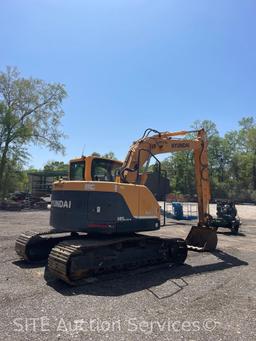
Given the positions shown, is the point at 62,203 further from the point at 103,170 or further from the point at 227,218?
the point at 227,218

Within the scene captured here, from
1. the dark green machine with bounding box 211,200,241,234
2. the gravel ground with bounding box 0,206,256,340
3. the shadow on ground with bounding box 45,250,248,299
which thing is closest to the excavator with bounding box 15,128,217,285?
the shadow on ground with bounding box 45,250,248,299

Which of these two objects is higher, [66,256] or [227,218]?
[227,218]

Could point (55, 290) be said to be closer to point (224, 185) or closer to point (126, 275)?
point (126, 275)

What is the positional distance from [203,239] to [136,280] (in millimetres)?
4516

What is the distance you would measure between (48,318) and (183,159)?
3213 inches

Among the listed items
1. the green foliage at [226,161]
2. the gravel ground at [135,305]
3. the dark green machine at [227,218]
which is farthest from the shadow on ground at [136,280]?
the green foliage at [226,161]

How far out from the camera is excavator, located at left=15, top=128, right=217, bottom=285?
7863 mm

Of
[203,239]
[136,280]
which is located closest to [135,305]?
[136,280]

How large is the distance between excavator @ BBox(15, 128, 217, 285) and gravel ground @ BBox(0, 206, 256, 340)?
366 millimetres

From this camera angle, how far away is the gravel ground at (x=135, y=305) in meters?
5.30

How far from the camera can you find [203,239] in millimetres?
12062

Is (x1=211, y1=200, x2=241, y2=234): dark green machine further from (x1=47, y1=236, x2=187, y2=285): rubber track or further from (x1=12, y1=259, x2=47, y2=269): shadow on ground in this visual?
(x1=47, y1=236, x2=187, y2=285): rubber track

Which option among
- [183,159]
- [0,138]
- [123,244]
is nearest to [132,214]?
[123,244]

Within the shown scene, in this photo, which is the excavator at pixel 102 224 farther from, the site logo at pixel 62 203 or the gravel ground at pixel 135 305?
the gravel ground at pixel 135 305
